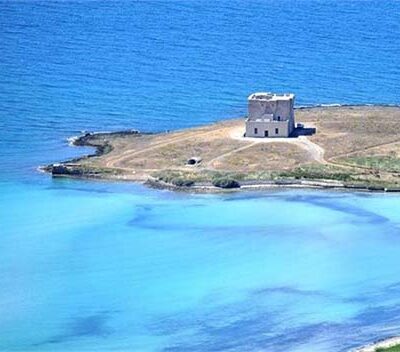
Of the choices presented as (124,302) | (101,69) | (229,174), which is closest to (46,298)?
(124,302)

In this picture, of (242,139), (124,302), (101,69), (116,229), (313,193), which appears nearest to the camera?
(124,302)

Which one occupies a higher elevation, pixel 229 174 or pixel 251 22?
pixel 251 22

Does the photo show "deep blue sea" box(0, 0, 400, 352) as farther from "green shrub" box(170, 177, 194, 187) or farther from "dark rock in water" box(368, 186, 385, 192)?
"dark rock in water" box(368, 186, 385, 192)

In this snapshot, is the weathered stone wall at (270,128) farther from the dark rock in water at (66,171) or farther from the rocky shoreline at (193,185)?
the dark rock in water at (66,171)

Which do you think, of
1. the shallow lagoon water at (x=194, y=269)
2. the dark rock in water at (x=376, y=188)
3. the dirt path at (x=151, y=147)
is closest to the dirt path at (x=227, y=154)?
the dirt path at (x=151, y=147)

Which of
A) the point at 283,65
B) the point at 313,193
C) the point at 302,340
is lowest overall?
the point at 302,340

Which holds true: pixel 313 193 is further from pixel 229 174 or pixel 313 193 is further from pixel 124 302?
pixel 124 302
